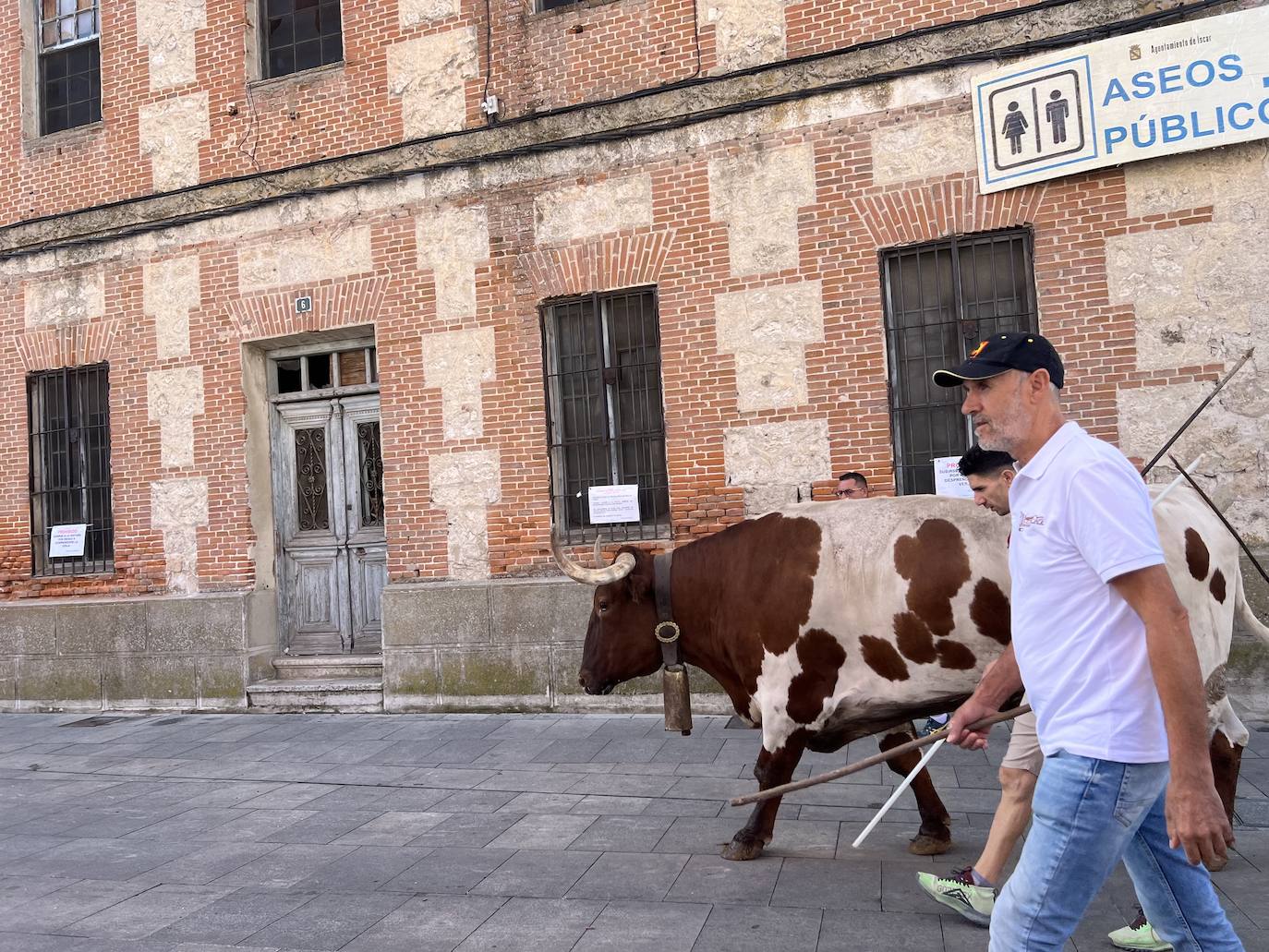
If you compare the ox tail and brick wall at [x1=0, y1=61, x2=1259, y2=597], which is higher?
brick wall at [x1=0, y1=61, x2=1259, y2=597]

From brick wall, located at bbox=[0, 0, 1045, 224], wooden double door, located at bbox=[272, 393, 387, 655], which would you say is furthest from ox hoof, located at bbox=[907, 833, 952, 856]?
wooden double door, located at bbox=[272, 393, 387, 655]

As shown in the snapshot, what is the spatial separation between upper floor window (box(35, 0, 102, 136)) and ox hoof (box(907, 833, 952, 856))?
11.8m

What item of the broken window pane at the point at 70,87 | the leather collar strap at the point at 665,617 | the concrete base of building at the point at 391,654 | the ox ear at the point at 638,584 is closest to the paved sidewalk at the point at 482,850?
the concrete base of building at the point at 391,654

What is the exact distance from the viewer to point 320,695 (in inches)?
405

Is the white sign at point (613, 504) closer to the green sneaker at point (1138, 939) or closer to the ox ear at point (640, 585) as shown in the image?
the ox ear at point (640, 585)

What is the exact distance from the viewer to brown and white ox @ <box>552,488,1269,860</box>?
14.9ft

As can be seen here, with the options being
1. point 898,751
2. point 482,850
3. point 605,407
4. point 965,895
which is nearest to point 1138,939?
point 965,895

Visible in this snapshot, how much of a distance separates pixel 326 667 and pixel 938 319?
6.72 meters

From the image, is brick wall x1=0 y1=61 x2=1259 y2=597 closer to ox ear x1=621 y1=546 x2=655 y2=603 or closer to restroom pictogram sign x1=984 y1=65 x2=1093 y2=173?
restroom pictogram sign x1=984 y1=65 x2=1093 y2=173

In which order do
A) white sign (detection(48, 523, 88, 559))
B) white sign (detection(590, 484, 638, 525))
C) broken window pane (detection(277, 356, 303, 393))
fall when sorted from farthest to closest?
white sign (detection(48, 523, 88, 559)), broken window pane (detection(277, 356, 303, 393)), white sign (detection(590, 484, 638, 525))

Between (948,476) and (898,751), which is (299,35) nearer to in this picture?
(948,476)

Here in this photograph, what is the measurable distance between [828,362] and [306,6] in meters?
6.89

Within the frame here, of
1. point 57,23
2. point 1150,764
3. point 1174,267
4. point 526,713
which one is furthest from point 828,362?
point 57,23

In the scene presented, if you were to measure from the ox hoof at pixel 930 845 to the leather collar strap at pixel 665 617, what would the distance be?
1.43 m
